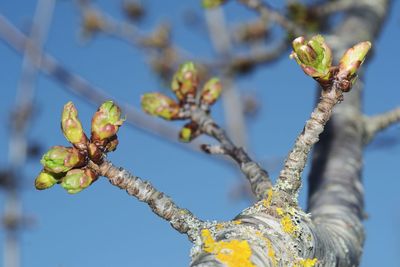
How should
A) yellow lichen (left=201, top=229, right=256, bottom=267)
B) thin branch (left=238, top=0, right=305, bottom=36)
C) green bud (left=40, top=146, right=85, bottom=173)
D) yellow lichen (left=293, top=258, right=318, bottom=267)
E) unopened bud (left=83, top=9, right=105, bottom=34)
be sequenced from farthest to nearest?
unopened bud (left=83, top=9, right=105, bottom=34) → thin branch (left=238, top=0, right=305, bottom=36) → green bud (left=40, top=146, right=85, bottom=173) → yellow lichen (left=293, top=258, right=318, bottom=267) → yellow lichen (left=201, top=229, right=256, bottom=267)

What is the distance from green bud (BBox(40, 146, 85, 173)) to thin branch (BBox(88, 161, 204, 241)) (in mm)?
Answer: 46

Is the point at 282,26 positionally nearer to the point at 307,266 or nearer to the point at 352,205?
the point at 352,205

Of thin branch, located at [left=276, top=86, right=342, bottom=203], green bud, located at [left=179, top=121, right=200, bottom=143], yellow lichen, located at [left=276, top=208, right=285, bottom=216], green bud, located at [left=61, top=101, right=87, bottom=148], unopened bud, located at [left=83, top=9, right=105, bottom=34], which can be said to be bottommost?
yellow lichen, located at [left=276, top=208, right=285, bottom=216]

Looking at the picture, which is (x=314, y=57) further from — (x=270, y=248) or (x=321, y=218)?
(x=321, y=218)

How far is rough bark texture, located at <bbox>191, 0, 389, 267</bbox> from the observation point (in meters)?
1.13

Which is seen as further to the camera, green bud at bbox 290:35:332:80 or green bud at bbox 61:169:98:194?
green bud at bbox 61:169:98:194

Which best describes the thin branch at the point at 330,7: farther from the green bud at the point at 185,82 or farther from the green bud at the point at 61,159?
the green bud at the point at 61,159

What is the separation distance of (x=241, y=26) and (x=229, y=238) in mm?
6360

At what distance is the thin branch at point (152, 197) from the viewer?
134cm

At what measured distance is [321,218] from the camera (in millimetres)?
1842

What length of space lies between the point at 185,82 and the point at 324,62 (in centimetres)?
95

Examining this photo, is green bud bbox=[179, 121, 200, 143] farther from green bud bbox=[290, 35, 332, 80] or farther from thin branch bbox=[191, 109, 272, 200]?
green bud bbox=[290, 35, 332, 80]

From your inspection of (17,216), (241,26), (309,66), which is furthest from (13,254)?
(309,66)

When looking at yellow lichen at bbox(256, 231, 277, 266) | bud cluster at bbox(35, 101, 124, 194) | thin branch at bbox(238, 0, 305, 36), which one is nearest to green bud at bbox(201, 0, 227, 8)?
thin branch at bbox(238, 0, 305, 36)
